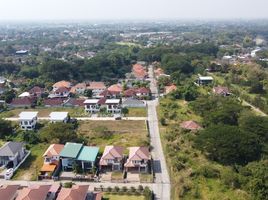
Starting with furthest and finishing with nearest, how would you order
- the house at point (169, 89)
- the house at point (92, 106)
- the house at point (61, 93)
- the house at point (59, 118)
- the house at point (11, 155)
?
the house at point (169, 89) < the house at point (61, 93) < the house at point (92, 106) < the house at point (59, 118) < the house at point (11, 155)

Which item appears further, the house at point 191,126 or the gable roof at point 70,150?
the house at point 191,126

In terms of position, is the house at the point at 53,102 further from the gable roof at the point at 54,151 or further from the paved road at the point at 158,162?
the gable roof at the point at 54,151

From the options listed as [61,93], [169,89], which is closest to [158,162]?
[169,89]

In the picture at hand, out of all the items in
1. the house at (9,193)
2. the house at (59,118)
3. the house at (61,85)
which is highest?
the house at (9,193)

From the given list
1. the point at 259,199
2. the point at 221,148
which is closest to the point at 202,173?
the point at 221,148

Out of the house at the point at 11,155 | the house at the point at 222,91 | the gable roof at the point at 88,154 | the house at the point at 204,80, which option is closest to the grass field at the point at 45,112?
the house at the point at 11,155

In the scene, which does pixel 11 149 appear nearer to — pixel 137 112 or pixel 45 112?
pixel 45 112
